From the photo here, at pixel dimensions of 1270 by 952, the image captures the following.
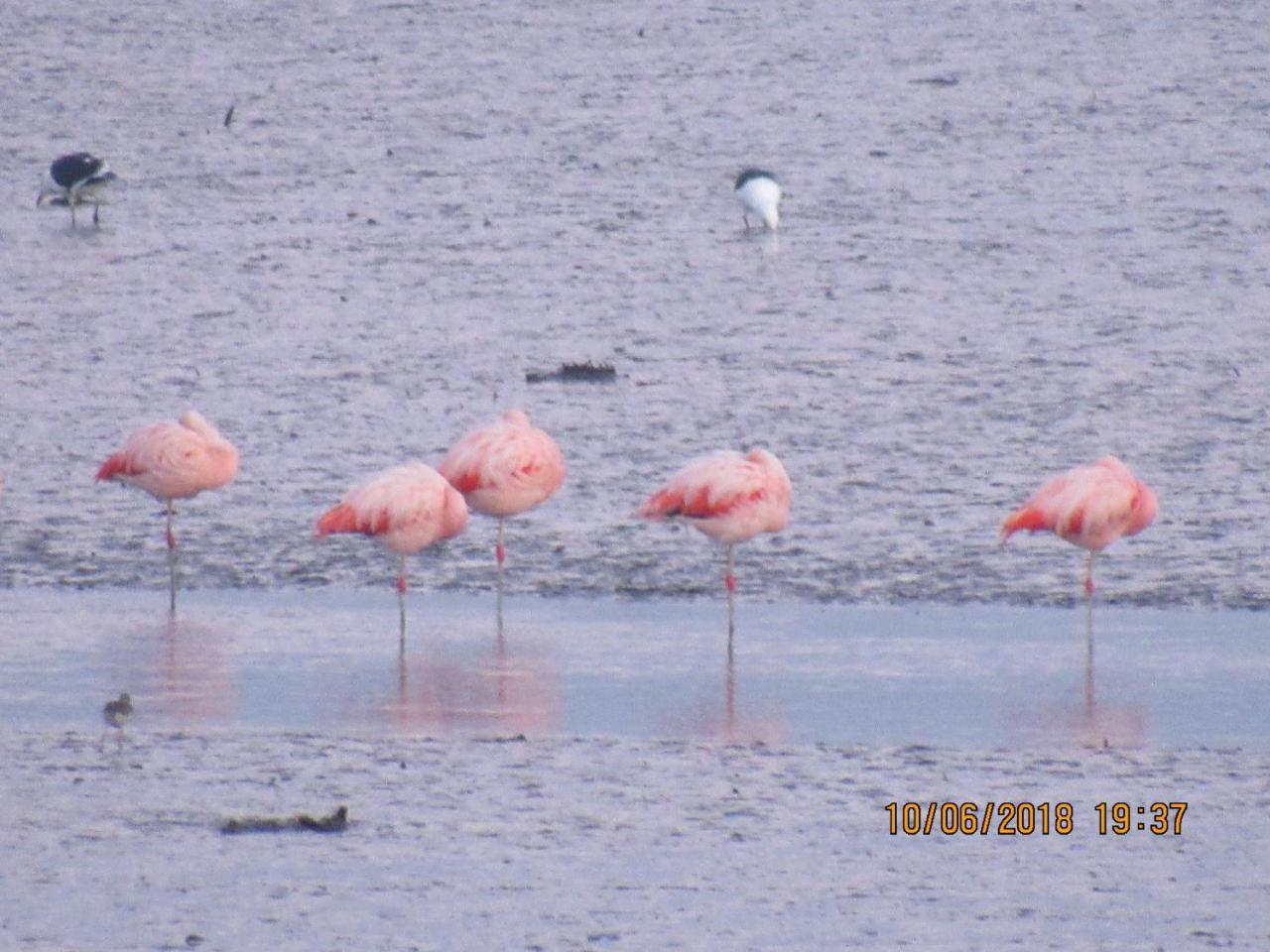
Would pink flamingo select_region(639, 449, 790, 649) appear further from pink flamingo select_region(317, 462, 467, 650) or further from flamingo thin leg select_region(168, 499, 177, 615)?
flamingo thin leg select_region(168, 499, 177, 615)

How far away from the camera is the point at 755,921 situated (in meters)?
6.44

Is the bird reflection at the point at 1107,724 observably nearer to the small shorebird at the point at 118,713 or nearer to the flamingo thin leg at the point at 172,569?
the small shorebird at the point at 118,713

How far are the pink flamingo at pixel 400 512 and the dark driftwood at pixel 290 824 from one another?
282 cm

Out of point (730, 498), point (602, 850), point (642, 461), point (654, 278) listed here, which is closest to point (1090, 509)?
point (730, 498)

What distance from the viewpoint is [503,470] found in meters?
10.8

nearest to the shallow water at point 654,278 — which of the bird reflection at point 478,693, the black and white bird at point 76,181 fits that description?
the black and white bird at point 76,181

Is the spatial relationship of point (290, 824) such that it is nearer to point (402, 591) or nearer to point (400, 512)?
point (402, 591)

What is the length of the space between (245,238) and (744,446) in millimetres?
7113

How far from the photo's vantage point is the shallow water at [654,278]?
11.5 metres

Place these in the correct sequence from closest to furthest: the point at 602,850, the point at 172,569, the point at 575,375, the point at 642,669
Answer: the point at 602,850
the point at 642,669
the point at 172,569
the point at 575,375

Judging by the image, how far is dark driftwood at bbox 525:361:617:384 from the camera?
1480 centimetres

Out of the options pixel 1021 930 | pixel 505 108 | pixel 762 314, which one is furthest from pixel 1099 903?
pixel 505 108
